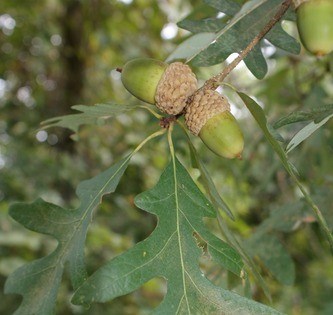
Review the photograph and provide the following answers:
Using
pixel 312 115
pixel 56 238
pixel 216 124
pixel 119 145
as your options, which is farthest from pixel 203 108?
pixel 119 145

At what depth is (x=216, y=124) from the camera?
0.98m

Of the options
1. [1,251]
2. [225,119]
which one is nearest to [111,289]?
[225,119]

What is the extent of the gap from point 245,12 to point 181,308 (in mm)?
574

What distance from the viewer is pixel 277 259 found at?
5.00ft

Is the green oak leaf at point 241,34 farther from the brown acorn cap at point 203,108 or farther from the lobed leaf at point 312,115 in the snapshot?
the lobed leaf at point 312,115

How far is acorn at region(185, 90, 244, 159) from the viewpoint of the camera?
0.96 metres

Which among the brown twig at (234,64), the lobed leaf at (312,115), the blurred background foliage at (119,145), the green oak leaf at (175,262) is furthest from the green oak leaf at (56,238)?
the blurred background foliage at (119,145)

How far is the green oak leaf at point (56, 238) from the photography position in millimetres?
1003

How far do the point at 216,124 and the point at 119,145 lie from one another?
2286mm

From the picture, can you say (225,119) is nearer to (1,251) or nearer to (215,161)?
(215,161)

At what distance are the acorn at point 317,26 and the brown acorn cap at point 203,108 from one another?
18 cm

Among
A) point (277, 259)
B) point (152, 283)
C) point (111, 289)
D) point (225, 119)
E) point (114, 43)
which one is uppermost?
point (225, 119)

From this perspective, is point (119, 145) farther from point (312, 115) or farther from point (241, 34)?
point (312, 115)

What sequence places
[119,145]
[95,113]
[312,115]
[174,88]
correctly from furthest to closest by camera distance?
[119,145] → [95,113] → [174,88] → [312,115]
